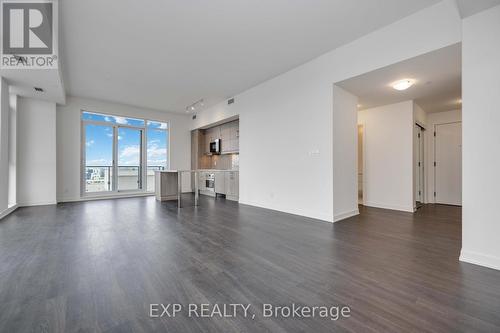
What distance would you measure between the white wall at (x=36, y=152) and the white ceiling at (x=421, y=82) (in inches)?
276

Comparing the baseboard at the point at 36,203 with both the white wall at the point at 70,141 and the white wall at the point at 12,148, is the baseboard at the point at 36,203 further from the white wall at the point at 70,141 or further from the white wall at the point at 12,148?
the white wall at the point at 70,141

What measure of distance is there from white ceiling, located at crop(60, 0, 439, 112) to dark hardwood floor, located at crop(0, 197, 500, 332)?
9.63ft

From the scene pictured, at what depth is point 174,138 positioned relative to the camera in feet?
26.3

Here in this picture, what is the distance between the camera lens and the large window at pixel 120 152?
21.3ft

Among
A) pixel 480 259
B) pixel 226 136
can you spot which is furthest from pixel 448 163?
pixel 226 136

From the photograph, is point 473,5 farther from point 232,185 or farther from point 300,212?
point 232,185

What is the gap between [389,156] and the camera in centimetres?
496

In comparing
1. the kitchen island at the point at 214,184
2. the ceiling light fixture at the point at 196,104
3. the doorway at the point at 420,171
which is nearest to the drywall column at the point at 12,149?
the kitchen island at the point at 214,184

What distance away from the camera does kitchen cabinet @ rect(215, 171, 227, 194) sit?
21.8ft

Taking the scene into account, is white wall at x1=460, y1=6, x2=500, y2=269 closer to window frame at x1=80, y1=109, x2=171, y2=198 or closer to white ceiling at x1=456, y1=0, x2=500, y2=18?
white ceiling at x1=456, y1=0, x2=500, y2=18

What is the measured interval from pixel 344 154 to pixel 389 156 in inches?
72.2

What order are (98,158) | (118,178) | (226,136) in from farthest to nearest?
(226,136) < (118,178) < (98,158)

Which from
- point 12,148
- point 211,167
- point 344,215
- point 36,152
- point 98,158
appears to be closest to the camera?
point 344,215

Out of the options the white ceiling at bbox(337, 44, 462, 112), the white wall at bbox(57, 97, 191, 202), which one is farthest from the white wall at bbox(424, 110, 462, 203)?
the white wall at bbox(57, 97, 191, 202)
